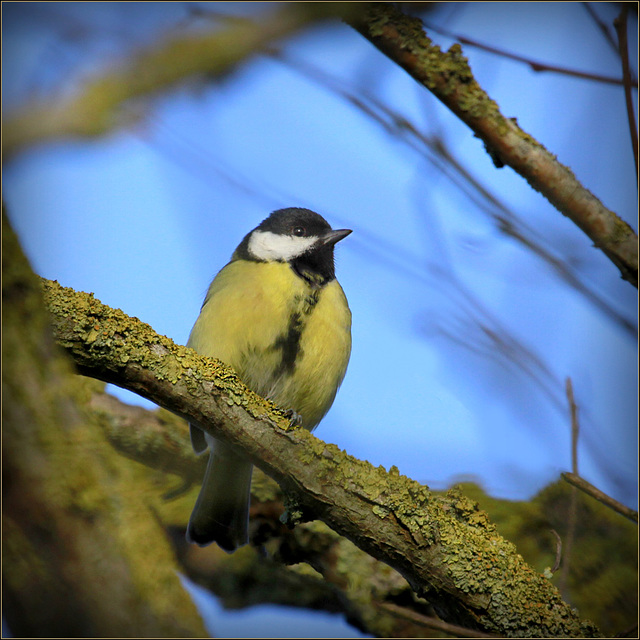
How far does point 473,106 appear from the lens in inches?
72.2

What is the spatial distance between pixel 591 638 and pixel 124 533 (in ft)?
4.03

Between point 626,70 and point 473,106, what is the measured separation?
1.34 ft

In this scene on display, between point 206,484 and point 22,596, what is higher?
point 206,484

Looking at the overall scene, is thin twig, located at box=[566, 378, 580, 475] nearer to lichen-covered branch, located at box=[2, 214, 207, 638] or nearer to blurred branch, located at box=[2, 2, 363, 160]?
lichen-covered branch, located at box=[2, 214, 207, 638]

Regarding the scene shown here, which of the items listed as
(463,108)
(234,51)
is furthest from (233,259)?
(463,108)

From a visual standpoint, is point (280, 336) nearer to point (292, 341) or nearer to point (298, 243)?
point (292, 341)

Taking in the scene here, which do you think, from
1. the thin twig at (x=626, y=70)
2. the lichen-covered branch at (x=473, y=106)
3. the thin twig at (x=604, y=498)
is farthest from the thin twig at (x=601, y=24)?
the thin twig at (x=604, y=498)

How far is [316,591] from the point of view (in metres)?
2.90

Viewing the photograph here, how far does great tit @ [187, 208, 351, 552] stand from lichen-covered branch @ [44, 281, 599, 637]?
74 cm

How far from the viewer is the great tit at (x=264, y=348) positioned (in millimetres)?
2455

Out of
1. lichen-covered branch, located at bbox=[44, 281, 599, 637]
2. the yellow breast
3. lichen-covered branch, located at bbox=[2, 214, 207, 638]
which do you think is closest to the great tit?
the yellow breast

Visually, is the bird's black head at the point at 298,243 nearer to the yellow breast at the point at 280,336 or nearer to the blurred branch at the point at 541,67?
the yellow breast at the point at 280,336

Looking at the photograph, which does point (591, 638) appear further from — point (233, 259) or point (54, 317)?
point (233, 259)

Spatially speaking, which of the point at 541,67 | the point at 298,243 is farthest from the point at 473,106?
the point at 298,243
